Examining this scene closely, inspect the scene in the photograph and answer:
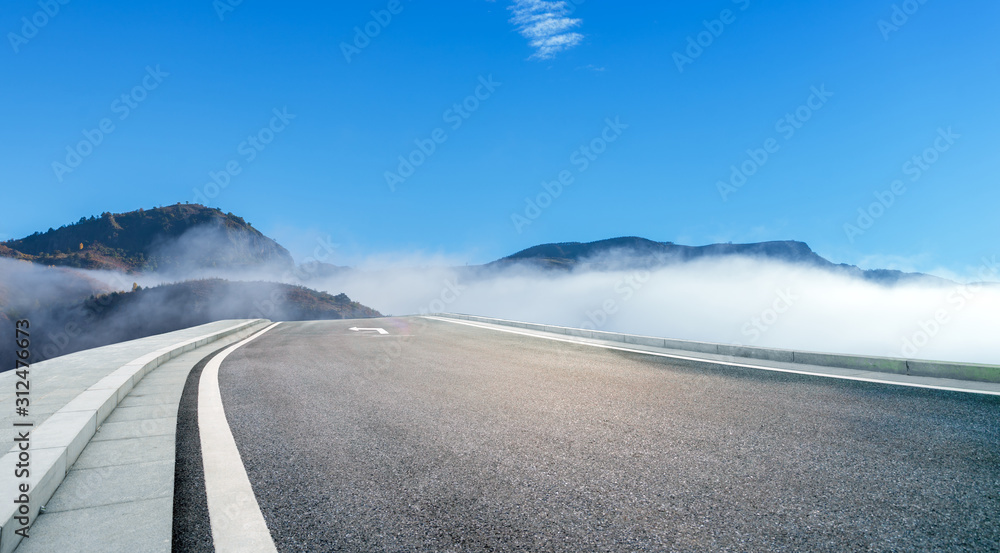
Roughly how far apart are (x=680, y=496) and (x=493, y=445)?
1.35 metres

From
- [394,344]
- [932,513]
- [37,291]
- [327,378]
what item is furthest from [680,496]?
[37,291]

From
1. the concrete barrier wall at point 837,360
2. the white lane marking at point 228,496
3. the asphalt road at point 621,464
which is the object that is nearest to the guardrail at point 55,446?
the white lane marking at point 228,496

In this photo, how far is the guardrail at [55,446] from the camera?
2.22m

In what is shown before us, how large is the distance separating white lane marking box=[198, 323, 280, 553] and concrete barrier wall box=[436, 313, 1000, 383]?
7.50 m

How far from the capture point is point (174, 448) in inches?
136

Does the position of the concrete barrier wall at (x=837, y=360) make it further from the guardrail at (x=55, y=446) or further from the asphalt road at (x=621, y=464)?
the guardrail at (x=55, y=446)

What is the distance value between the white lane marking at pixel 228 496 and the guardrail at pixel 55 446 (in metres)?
0.75

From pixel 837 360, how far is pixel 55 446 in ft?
28.9

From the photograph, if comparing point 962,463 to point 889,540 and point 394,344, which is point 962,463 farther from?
point 394,344

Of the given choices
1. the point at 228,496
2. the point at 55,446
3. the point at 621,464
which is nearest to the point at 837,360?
the point at 621,464

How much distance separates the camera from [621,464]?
3010mm

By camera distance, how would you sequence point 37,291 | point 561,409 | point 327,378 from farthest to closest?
point 37,291 < point 327,378 < point 561,409

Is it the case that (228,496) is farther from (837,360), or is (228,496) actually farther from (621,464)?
(837,360)

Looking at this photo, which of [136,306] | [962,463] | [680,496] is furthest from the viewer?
[136,306]
